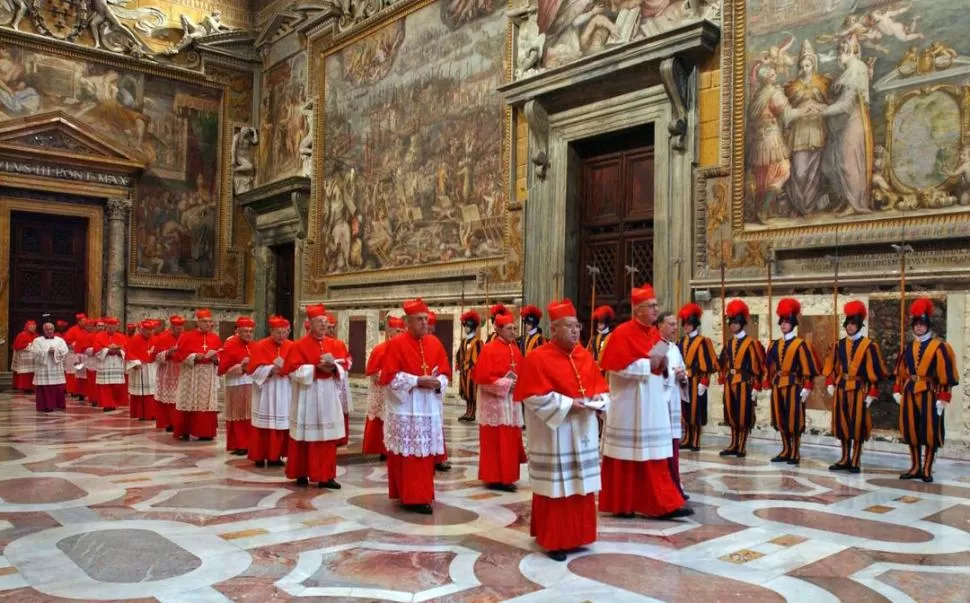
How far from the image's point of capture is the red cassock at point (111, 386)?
48.5ft

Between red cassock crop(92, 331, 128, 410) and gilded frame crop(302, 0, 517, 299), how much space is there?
528cm

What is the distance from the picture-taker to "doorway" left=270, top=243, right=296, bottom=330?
2212 cm

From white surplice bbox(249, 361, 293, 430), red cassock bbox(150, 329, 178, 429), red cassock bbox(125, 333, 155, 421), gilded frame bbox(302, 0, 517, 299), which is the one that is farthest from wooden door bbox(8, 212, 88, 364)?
white surplice bbox(249, 361, 293, 430)

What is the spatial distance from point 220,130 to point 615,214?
13592 mm

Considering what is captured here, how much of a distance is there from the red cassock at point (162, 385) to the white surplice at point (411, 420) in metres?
5.90

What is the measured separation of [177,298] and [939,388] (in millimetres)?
18663

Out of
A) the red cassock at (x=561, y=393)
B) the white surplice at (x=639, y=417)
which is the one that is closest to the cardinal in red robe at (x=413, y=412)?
the red cassock at (x=561, y=393)

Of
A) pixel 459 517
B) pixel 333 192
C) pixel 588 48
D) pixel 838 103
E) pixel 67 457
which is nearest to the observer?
pixel 459 517

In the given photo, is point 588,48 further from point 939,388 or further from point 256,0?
point 256,0

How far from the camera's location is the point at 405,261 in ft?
56.1

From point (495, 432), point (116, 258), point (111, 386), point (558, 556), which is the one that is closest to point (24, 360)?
point (116, 258)

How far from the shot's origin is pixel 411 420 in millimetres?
6500

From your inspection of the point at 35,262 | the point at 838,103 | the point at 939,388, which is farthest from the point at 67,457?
the point at 35,262

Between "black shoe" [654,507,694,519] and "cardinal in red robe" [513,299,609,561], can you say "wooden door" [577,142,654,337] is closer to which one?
"black shoe" [654,507,694,519]
